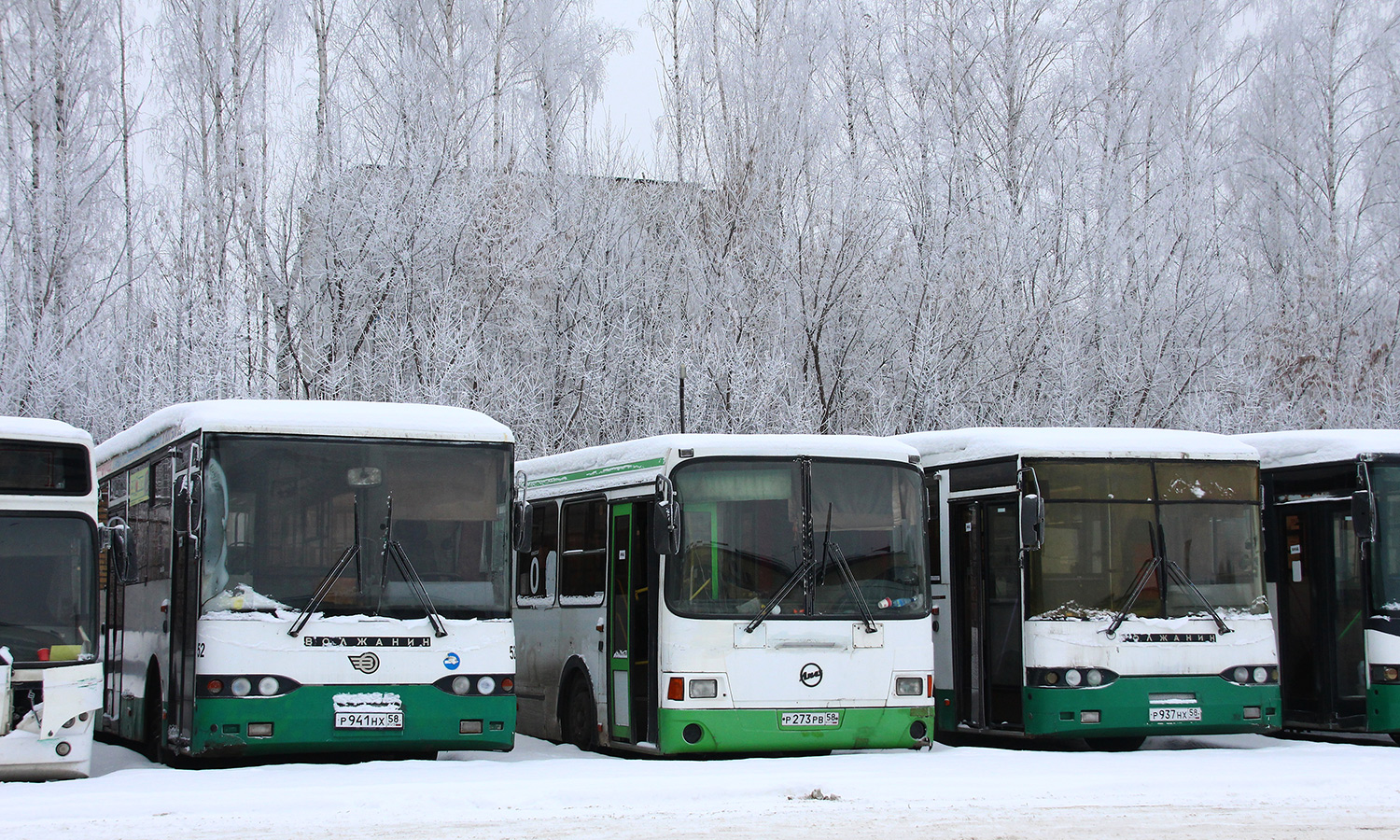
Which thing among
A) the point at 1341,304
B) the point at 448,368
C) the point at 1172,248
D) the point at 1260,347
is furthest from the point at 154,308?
the point at 1341,304

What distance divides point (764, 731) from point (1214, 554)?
4465mm

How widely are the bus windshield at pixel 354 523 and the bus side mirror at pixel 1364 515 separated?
298 inches

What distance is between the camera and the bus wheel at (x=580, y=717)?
578 inches

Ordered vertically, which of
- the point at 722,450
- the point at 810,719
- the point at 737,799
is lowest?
the point at 737,799

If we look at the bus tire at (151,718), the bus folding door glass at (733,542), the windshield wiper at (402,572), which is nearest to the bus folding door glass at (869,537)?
the bus folding door glass at (733,542)

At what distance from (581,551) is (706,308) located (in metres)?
14.0

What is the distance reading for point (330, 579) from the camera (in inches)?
484

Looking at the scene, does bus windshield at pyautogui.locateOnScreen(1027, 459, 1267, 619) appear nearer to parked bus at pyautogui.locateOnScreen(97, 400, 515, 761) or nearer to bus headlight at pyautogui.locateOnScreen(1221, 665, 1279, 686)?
bus headlight at pyautogui.locateOnScreen(1221, 665, 1279, 686)

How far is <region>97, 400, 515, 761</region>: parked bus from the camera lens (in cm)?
1205

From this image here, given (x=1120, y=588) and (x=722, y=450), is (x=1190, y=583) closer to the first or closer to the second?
(x=1120, y=588)

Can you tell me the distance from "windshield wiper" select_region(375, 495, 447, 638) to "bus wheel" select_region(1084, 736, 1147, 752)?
6.70 m

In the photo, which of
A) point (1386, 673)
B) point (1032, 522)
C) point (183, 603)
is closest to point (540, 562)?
point (183, 603)

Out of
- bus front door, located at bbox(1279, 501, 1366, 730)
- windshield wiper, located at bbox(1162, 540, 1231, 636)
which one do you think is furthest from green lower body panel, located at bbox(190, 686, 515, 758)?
bus front door, located at bbox(1279, 501, 1366, 730)

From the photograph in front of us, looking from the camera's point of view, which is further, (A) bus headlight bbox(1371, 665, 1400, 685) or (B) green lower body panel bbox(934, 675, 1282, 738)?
(A) bus headlight bbox(1371, 665, 1400, 685)
